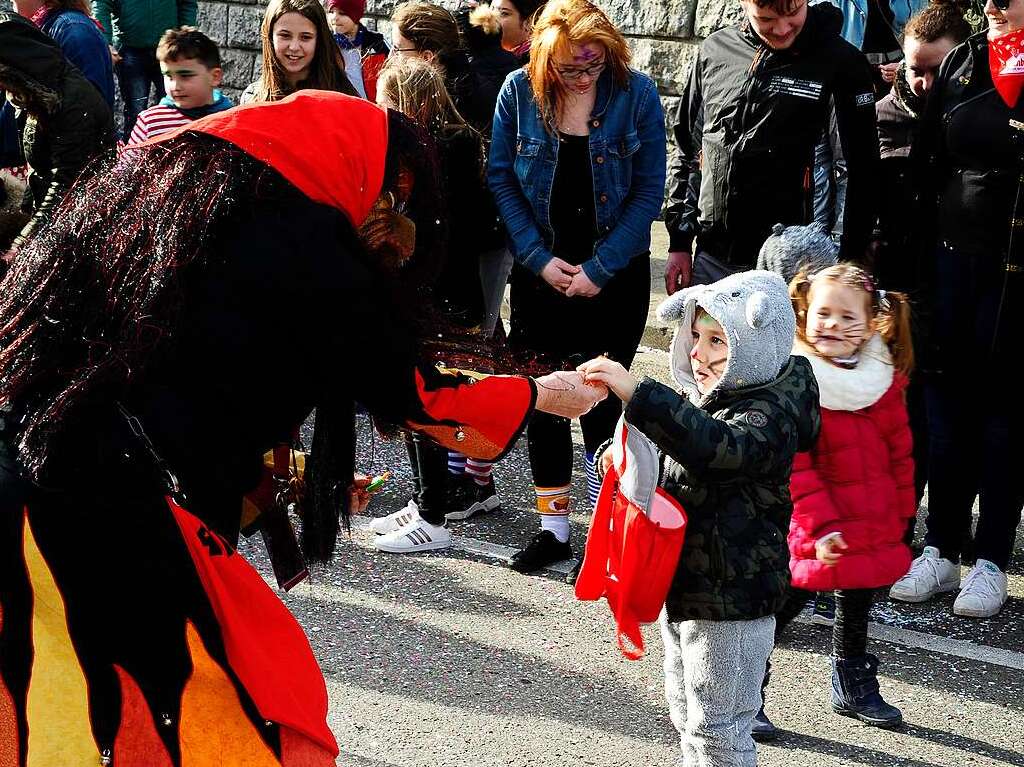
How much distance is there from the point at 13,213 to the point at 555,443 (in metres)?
2.50

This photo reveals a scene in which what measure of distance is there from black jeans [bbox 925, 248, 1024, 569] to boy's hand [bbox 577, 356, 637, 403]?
209cm

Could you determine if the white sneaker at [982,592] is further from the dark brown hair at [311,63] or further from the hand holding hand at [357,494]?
the dark brown hair at [311,63]

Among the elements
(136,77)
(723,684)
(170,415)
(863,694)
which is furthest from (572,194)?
(136,77)

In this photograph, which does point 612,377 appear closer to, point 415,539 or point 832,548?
point 832,548

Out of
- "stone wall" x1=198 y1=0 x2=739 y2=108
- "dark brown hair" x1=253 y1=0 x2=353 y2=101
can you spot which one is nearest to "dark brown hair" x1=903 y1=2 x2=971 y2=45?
"dark brown hair" x1=253 y1=0 x2=353 y2=101

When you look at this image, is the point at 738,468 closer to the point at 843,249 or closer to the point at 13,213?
the point at 843,249

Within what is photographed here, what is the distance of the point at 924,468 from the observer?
16.9 ft

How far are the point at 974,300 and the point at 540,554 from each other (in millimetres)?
1695

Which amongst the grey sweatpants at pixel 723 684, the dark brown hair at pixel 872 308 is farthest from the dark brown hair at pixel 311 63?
the grey sweatpants at pixel 723 684

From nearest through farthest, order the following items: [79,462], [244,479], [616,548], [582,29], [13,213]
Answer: [79,462]
[244,479]
[616,548]
[582,29]
[13,213]

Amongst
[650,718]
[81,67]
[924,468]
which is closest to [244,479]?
[650,718]

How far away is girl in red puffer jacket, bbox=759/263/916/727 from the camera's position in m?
3.60

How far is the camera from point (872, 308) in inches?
146

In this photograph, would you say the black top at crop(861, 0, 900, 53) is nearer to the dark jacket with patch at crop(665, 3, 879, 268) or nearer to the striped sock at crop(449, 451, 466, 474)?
the dark jacket with patch at crop(665, 3, 879, 268)
